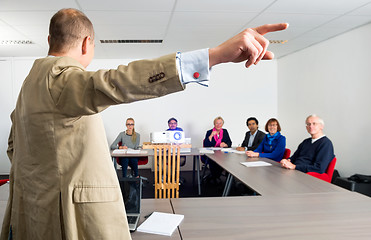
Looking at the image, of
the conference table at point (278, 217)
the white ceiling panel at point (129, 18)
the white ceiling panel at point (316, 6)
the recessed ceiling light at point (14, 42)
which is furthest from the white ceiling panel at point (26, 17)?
the conference table at point (278, 217)

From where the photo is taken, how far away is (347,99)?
15.8ft

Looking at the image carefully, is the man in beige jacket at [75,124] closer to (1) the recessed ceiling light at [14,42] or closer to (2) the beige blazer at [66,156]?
(2) the beige blazer at [66,156]

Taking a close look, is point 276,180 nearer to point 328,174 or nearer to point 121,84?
point 328,174

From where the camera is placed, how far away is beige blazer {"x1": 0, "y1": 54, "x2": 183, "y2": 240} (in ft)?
2.26

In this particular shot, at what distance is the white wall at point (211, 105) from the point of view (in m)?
7.00

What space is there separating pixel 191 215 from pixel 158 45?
4388mm

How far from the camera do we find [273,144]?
451cm

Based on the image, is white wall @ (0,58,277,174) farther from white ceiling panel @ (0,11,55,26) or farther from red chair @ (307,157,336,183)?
red chair @ (307,157,336,183)

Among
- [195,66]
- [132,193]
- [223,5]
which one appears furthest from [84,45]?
[223,5]

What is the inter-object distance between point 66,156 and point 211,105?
648 centimetres

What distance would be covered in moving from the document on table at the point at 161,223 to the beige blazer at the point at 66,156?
649mm

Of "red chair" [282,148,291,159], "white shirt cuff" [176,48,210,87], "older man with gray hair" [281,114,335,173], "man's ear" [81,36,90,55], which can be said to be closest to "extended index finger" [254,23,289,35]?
"white shirt cuff" [176,48,210,87]

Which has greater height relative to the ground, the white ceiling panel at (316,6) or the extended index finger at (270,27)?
the white ceiling panel at (316,6)

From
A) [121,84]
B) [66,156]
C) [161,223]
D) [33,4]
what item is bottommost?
[161,223]
